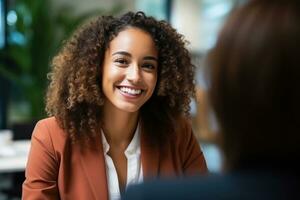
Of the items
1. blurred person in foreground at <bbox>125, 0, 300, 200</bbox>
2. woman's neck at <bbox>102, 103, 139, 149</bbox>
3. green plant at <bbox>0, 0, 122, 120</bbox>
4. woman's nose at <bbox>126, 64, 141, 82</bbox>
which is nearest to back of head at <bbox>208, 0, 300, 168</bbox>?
blurred person in foreground at <bbox>125, 0, 300, 200</bbox>

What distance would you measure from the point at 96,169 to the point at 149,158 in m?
0.21

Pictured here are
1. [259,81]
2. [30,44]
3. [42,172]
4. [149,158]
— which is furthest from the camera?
[30,44]

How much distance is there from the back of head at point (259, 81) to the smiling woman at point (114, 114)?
83 cm

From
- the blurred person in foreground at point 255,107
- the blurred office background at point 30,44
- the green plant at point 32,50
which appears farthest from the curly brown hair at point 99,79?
the green plant at point 32,50

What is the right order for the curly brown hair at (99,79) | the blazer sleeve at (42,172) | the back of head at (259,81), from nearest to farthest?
the back of head at (259,81), the blazer sleeve at (42,172), the curly brown hair at (99,79)

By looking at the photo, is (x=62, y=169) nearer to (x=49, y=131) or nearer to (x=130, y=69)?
(x=49, y=131)

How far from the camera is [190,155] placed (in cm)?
168

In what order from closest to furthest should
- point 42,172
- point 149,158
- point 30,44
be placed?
point 42,172
point 149,158
point 30,44

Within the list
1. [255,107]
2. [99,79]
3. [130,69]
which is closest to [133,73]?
[130,69]

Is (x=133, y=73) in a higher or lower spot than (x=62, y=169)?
higher

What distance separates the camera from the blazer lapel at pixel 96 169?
1.48 metres

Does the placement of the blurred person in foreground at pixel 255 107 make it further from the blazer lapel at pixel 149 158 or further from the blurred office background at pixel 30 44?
the blurred office background at pixel 30 44

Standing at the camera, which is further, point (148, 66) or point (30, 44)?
point (30, 44)

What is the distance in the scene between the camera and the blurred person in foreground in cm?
68
